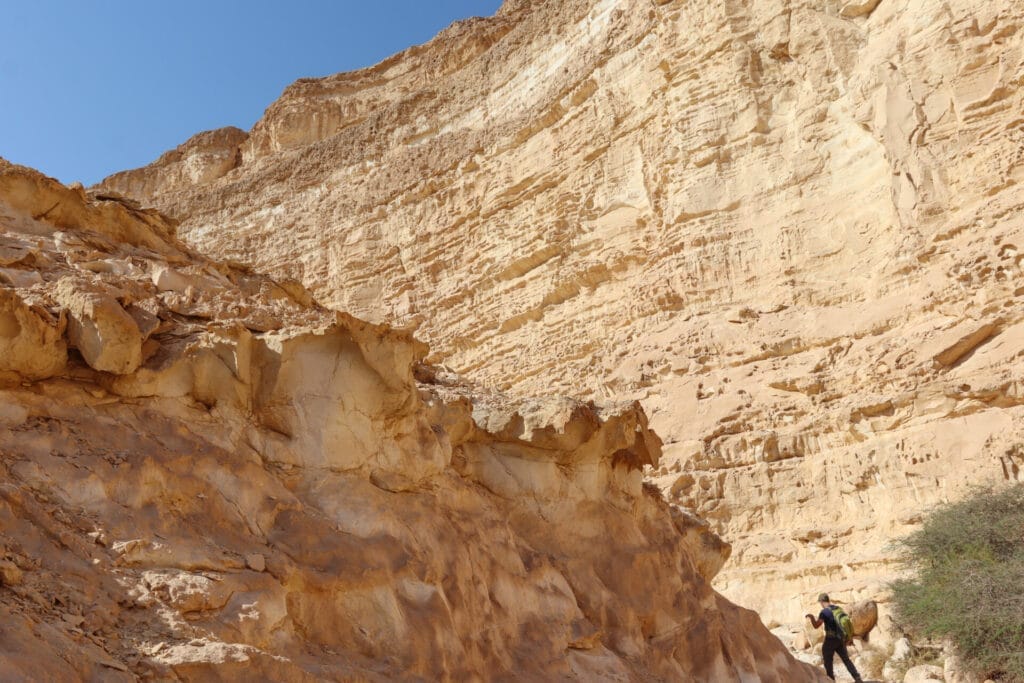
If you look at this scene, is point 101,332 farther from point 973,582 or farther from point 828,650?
point 973,582

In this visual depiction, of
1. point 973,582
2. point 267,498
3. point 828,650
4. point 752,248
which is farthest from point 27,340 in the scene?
point 752,248

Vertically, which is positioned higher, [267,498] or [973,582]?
[973,582]

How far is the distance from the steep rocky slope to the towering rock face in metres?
7.89

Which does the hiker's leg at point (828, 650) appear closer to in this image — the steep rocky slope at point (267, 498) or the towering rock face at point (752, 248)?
the steep rocky slope at point (267, 498)

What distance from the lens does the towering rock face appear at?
14.1 metres

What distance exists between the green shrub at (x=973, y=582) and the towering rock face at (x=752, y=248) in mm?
687

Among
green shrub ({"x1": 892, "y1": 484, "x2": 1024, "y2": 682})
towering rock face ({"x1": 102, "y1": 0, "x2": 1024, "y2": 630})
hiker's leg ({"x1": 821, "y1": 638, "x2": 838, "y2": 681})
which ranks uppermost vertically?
towering rock face ({"x1": 102, "y1": 0, "x2": 1024, "y2": 630})

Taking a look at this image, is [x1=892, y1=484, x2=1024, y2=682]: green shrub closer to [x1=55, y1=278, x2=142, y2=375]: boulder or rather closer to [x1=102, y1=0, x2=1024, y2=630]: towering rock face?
[x1=102, y1=0, x2=1024, y2=630]: towering rock face

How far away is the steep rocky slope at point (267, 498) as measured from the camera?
3.45 m

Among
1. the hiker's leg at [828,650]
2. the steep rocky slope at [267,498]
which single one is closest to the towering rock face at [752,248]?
the hiker's leg at [828,650]

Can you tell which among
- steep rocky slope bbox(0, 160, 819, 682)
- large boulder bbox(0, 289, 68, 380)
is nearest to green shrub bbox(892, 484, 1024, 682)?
steep rocky slope bbox(0, 160, 819, 682)

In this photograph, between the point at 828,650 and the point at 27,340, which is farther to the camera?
the point at 828,650

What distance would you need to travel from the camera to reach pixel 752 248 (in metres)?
17.4

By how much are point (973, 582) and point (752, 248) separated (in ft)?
24.4
